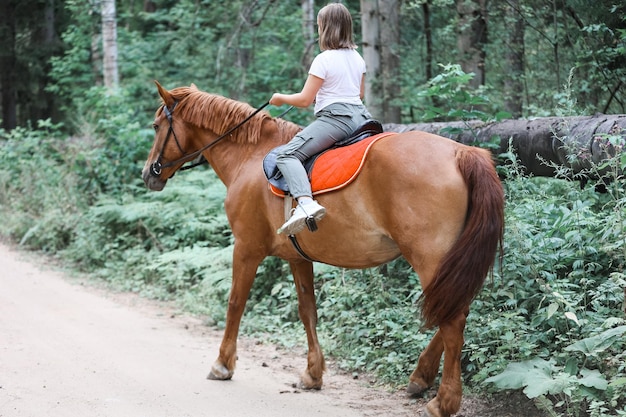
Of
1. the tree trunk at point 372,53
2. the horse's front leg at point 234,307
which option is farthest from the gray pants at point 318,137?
the tree trunk at point 372,53

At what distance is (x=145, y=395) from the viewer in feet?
18.6

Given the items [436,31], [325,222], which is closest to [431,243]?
[325,222]

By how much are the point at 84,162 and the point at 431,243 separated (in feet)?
33.9

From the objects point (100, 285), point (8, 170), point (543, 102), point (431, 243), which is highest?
point (543, 102)

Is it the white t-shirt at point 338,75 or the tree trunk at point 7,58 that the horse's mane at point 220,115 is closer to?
the white t-shirt at point 338,75

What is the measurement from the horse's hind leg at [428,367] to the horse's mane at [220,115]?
2.31 metres

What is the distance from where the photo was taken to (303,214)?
525 centimetres

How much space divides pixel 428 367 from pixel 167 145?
128 inches

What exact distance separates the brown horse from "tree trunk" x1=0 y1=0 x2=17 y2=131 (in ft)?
65.8

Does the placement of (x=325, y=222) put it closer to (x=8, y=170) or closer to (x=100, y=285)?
(x=100, y=285)

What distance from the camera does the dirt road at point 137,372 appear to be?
5434mm

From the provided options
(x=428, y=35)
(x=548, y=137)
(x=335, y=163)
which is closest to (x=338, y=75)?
(x=335, y=163)

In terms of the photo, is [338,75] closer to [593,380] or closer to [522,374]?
[522,374]

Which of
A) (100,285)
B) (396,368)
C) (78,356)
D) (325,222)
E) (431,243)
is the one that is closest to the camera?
(431,243)
